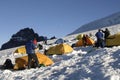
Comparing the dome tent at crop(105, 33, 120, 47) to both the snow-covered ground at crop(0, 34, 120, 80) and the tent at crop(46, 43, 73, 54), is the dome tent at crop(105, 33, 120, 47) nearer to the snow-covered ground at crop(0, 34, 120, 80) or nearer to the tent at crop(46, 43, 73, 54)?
the tent at crop(46, 43, 73, 54)

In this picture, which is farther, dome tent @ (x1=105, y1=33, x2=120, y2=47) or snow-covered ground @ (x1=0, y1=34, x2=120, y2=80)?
dome tent @ (x1=105, y1=33, x2=120, y2=47)

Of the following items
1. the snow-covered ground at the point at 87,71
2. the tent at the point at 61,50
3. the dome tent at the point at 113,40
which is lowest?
the snow-covered ground at the point at 87,71

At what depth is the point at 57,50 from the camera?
36688 mm

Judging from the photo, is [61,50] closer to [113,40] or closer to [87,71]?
[113,40]

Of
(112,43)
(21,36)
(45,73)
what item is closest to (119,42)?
(112,43)

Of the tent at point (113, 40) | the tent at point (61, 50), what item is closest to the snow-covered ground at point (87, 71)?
the tent at point (113, 40)

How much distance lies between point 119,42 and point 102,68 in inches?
701

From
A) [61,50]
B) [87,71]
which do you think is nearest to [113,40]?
[61,50]

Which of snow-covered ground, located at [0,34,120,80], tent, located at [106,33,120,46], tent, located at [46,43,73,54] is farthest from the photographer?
tent, located at [46,43,73,54]

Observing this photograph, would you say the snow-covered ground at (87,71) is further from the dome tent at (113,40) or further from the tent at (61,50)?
the tent at (61,50)

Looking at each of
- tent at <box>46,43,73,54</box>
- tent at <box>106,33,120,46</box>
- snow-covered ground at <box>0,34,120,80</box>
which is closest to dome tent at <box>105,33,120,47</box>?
tent at <box>106,33,120,46</box>

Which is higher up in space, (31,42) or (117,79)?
(31,42)

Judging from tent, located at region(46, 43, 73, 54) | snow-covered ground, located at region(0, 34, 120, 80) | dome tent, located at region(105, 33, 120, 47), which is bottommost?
snow-covered ground, located at region(0, 34, 120, 80)

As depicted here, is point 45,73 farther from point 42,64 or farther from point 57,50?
point 57,50
